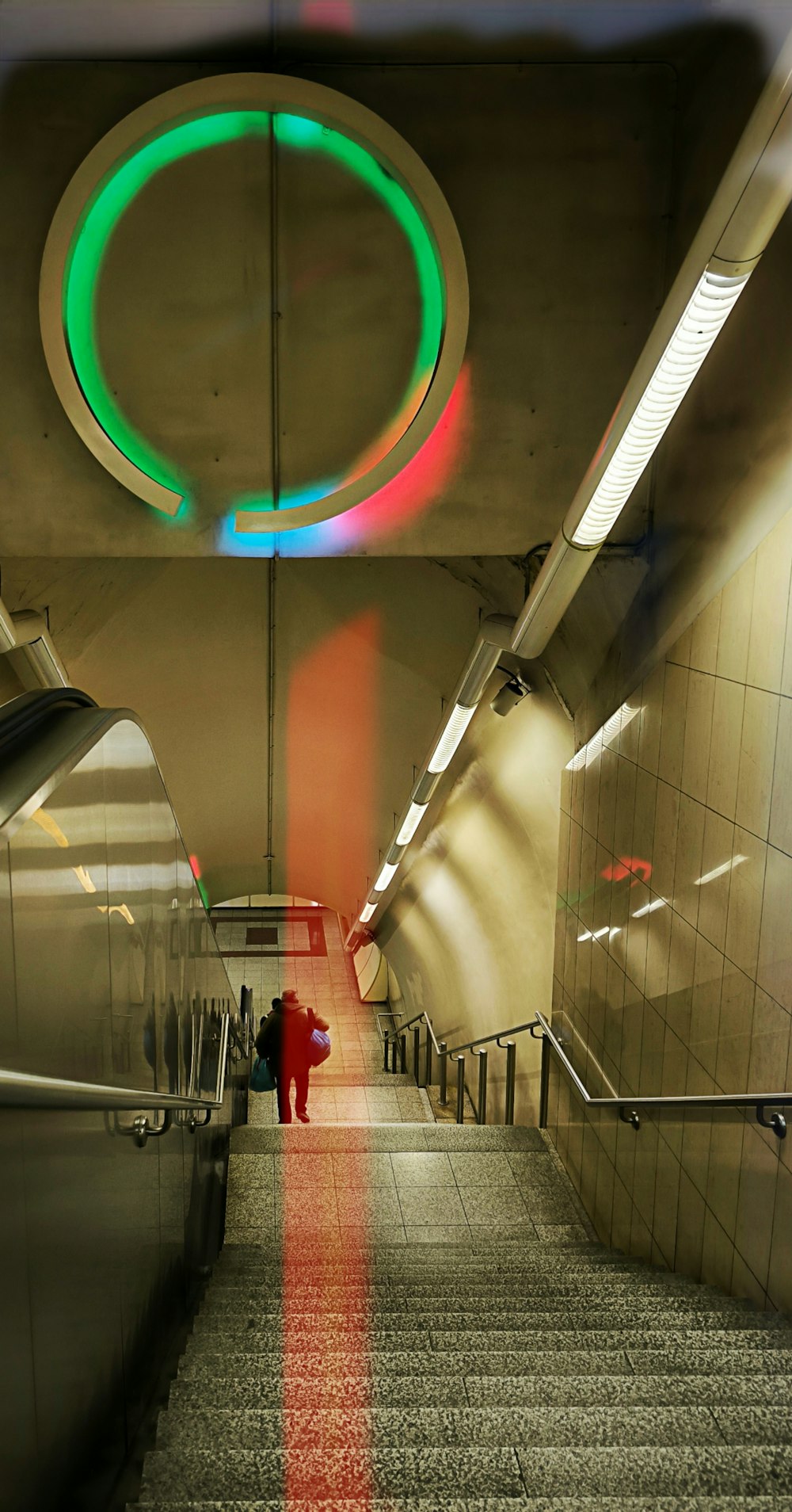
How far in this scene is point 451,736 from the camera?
263 inches

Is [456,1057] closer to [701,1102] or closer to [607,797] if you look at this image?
[607,797]

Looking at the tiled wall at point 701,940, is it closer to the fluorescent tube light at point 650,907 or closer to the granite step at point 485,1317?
the fluorescent tube light at point 650,907

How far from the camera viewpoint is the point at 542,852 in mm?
7082

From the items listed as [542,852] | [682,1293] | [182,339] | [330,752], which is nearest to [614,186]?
[182,339]

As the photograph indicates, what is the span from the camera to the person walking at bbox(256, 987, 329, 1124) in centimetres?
813

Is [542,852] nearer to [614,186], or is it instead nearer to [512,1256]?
[512,1256]

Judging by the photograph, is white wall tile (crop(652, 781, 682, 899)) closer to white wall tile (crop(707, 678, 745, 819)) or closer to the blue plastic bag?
white wall tile (crop(707, 678, 745, 819))

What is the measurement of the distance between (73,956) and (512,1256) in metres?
3.12

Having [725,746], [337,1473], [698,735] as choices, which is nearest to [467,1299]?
[337,1473]

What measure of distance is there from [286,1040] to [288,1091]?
0.68 meters

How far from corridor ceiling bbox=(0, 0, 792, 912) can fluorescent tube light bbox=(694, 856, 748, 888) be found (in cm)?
145

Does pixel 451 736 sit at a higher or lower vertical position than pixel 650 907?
higher

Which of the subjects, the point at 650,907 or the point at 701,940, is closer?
the point at 701,940

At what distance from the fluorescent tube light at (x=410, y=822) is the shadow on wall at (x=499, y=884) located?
42cm
